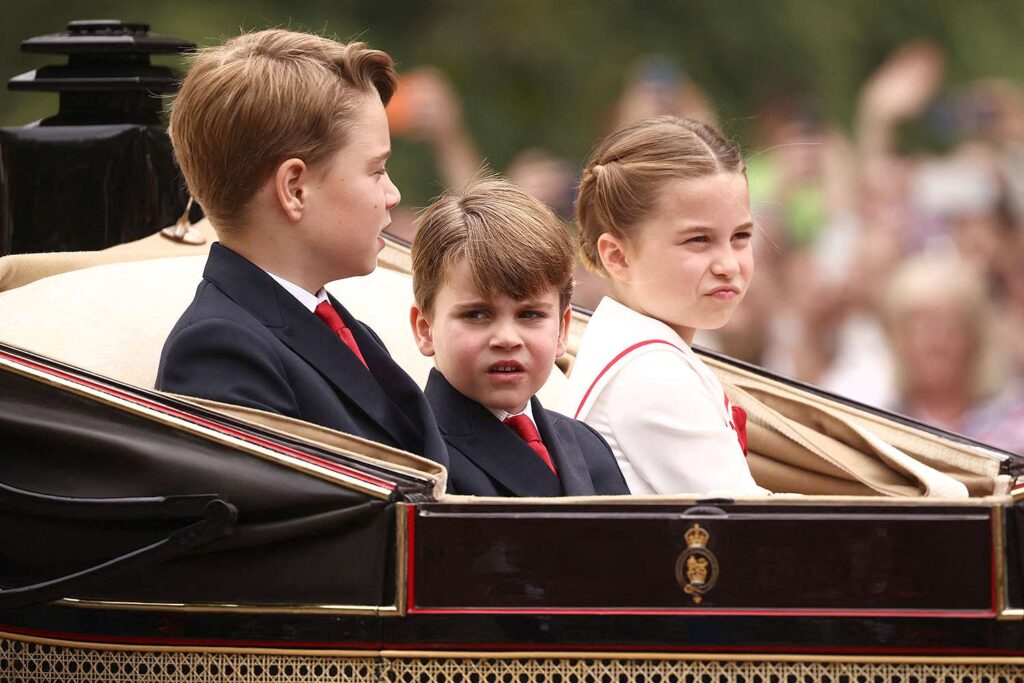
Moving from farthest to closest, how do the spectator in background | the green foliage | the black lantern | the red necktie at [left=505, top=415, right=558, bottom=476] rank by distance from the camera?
1. the green foliage
2. the spectator in background
3. the black lantern
4. the red necktie at [left=505, top=415, right=558, bottom=476]

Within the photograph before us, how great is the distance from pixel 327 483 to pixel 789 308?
444 centimetres

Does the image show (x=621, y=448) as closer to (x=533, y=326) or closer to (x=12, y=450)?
(x=533, y=326)

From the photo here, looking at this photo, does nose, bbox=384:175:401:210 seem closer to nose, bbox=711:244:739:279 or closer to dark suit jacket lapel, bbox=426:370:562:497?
dark suit jacket lapel, bbox=426:370:562:497

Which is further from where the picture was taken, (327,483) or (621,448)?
(621,448)

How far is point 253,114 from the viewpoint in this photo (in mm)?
2094

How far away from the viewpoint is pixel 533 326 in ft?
7.14

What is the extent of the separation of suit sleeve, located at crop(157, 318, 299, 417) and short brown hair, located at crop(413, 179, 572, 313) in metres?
0.31

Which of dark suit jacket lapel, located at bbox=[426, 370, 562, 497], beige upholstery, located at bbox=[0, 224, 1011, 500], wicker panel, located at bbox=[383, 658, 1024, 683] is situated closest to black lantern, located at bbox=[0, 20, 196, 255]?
beige upholstery, located at bbox=[0, 224, 1011, 500]

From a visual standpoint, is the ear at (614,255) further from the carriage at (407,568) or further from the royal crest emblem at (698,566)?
the royal crest emblem at (698,566)

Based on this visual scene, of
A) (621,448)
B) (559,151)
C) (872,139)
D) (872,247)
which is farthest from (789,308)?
(621,448)

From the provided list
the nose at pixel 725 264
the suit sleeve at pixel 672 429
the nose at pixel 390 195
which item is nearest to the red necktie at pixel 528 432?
the suit sleeve at pixel 672 429

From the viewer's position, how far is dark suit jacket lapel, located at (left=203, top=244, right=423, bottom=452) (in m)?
2.07

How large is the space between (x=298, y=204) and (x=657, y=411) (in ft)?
1.95

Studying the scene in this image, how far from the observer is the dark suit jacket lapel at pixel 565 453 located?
2.15 metres
